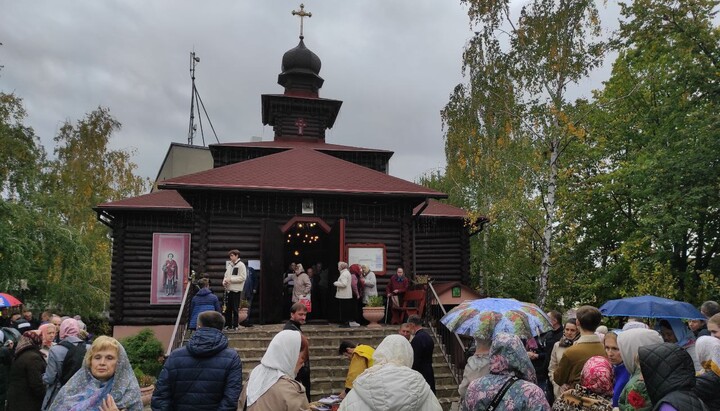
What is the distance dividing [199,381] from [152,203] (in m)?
14.7

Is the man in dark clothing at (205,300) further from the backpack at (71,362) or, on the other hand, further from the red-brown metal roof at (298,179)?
the backpack at (71,362)

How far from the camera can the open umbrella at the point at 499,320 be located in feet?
23.4

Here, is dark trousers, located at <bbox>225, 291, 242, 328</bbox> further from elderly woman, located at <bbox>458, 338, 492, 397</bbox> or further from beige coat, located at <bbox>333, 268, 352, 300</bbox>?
elderly woman, located at <bbox>458, 338, 492, 397</bbox>

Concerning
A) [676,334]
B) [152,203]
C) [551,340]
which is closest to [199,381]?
[551,340]

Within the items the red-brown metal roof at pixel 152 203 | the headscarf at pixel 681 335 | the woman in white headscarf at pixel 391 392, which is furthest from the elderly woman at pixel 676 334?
the red-brown metal roof at pixel 152 203

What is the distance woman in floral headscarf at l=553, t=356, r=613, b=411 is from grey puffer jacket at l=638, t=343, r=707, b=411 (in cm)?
113

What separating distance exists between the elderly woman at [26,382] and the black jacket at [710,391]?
5850 mm

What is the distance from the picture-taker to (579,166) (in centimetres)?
2272

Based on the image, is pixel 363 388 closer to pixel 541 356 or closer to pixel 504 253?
pixel 541 356

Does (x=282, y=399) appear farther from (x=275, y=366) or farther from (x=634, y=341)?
(x=634, y=341)

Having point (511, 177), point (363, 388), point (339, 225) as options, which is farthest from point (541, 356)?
point (511, 177)

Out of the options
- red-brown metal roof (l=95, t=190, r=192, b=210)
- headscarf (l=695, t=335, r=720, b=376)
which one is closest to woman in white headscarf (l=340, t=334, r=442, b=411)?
headscarf (l=695, t=335, r=720, b=376)

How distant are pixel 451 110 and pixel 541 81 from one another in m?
4.85

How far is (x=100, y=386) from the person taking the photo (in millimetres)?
4102
